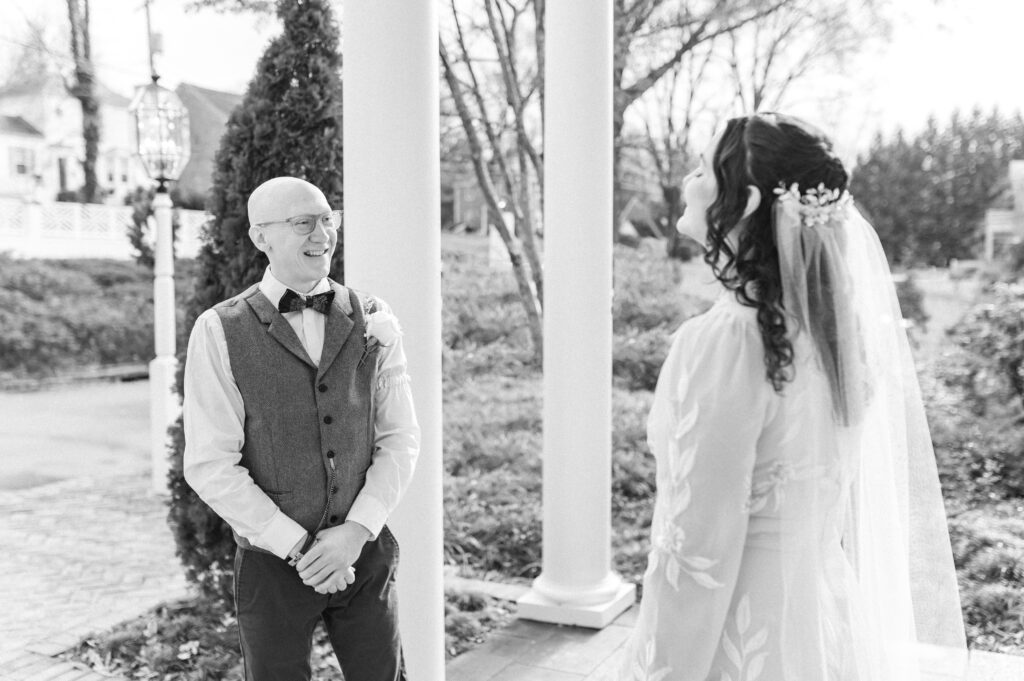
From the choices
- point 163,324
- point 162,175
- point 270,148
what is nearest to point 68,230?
point 163,324

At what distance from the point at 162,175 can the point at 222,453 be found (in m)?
6.26

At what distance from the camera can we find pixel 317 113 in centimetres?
432

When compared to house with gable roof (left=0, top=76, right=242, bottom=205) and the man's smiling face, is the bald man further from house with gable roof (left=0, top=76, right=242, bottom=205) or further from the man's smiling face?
house with gable roof (left=0, top=76, right=242, bottom=205)

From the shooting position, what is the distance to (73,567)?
6.25 metres

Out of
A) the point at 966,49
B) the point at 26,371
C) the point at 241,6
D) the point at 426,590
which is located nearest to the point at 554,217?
the point at 426,590

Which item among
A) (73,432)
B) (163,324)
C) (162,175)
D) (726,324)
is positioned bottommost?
(73,432)

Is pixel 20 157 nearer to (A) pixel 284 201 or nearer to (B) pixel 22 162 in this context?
(B) pixel 22 162

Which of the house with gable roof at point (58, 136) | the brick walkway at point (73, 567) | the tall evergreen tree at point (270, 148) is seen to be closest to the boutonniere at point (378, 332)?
the tall evergreen tree at point (270, 148)

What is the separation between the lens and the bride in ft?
5.65

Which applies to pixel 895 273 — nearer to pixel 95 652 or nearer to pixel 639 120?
pixel 639 120

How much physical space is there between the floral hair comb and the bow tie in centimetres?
113

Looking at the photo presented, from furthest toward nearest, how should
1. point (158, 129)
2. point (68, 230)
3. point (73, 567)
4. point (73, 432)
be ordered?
point (68, 230) → point (73, 432) → point (158, 129) → point (73, 567)

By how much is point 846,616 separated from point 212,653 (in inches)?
125

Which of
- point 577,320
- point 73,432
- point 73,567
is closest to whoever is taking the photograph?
point 577,320
